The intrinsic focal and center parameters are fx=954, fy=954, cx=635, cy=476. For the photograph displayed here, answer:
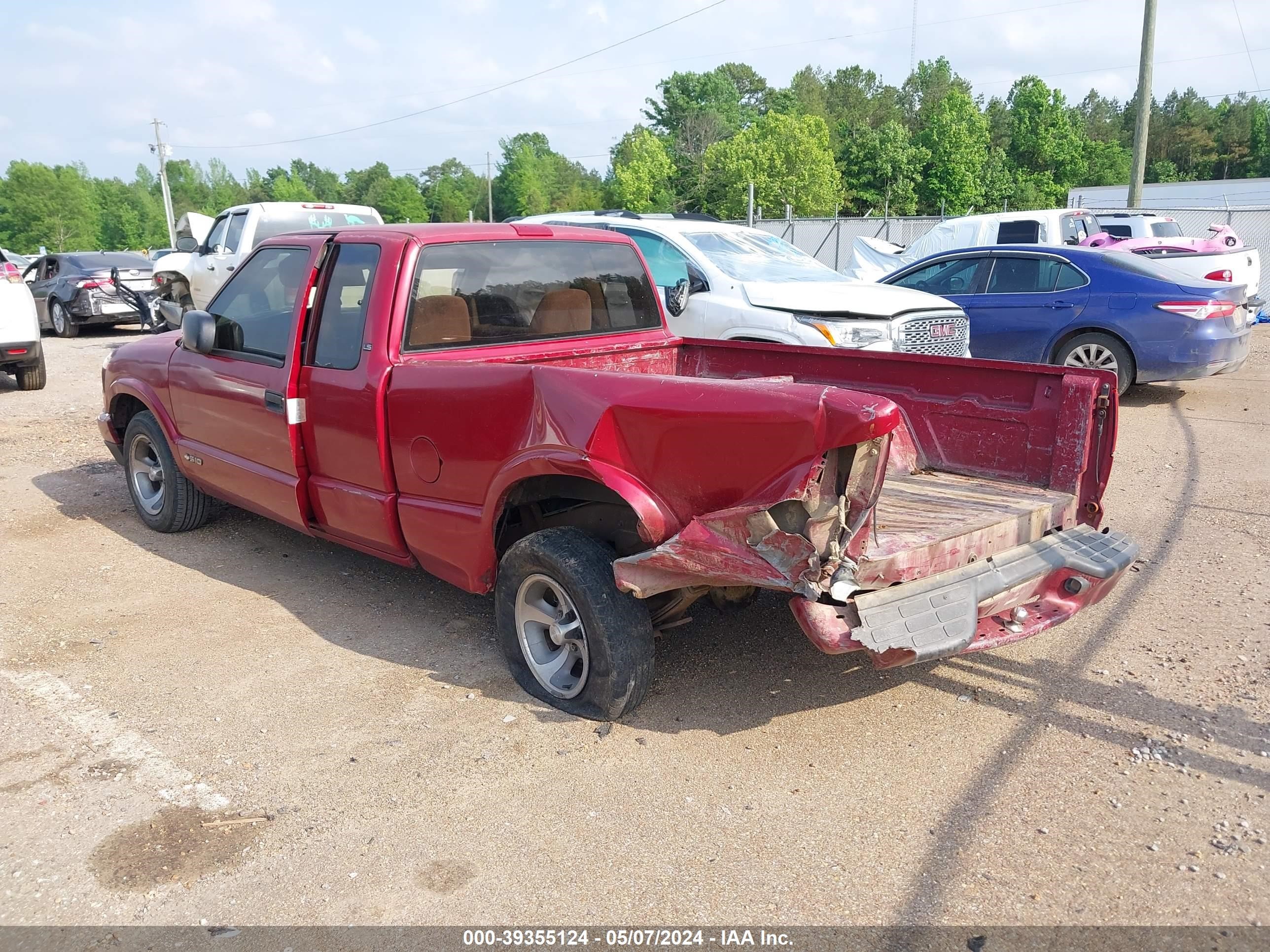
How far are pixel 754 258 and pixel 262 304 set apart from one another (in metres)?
4.97

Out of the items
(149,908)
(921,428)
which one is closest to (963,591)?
(921,428)

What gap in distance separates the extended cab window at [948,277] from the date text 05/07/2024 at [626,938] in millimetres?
8817

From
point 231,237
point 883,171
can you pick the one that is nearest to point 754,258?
point 231,237

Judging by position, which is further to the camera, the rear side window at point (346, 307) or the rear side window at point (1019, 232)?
the rear side window at point (1019, 232)

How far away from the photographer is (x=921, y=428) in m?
4.45

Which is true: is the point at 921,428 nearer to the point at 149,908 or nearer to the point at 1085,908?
the point at 1085,908

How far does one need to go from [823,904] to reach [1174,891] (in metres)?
0.99

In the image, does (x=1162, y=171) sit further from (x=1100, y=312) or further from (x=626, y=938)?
(x=626, y=938)

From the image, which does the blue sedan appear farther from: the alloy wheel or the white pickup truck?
the white pickup truck

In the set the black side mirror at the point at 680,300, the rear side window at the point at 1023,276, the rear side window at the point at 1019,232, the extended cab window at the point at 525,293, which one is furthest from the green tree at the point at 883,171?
the extended cab window at the point at 525,293

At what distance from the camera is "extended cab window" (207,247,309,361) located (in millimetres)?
4836

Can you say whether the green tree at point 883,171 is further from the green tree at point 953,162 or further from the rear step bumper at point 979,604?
the rear step bumper at point 979,604

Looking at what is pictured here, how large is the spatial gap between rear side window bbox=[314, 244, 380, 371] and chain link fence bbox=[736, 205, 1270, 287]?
1630 centimetres

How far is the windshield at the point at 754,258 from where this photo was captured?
333 inches
